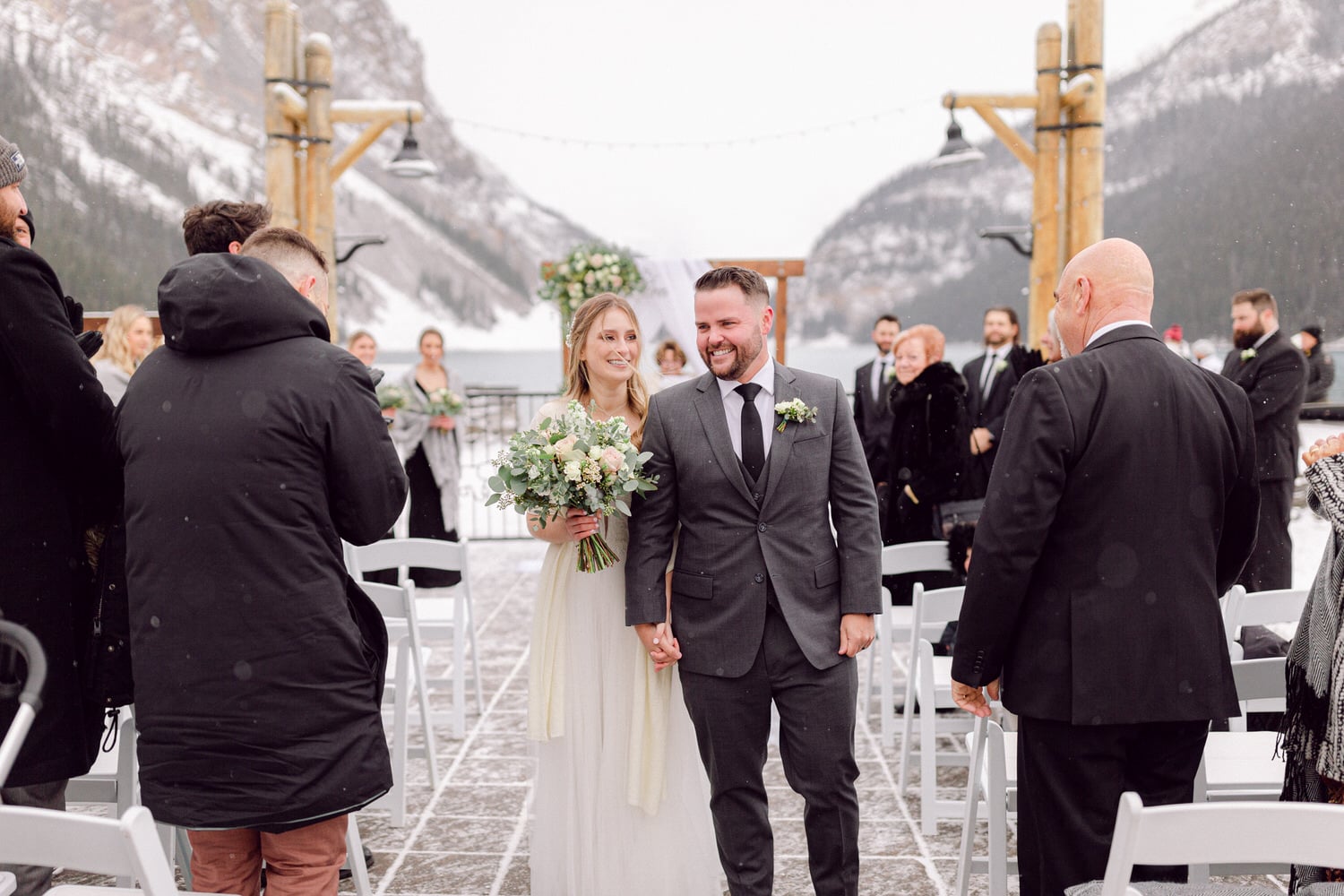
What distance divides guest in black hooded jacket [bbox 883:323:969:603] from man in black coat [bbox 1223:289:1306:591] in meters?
2.03

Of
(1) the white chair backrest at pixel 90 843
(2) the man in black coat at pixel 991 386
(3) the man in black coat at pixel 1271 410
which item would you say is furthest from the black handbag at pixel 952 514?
(1) the white chair backrest at pixel 90 843

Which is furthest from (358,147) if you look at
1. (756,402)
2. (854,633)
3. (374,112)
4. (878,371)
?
(854,633)

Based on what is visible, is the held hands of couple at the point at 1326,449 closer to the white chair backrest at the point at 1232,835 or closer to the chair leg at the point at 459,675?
the white chair backrest at the point at 1232,835

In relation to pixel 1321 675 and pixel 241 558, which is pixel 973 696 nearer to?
pixel 1321 675

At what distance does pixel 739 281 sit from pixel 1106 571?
1262mm

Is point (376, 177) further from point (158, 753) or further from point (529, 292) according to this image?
point (158, 753)

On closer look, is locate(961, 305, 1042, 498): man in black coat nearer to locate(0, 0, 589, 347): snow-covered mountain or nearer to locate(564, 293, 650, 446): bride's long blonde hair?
locate(564, 293, 650, 446): bride's long blonde hair

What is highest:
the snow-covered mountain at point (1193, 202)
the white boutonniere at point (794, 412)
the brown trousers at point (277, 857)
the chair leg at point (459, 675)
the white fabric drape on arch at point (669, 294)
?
the snow-covered mountain at point (1193, 202)

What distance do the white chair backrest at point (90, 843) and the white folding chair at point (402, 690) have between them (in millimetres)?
2168

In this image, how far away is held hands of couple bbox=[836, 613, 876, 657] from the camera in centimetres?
302

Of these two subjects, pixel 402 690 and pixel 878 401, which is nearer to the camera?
pixel 402 690

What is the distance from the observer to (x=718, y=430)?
120 inches

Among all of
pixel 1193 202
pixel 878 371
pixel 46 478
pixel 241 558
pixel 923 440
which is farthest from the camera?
pixel 1193 202

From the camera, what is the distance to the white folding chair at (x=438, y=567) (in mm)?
4926
